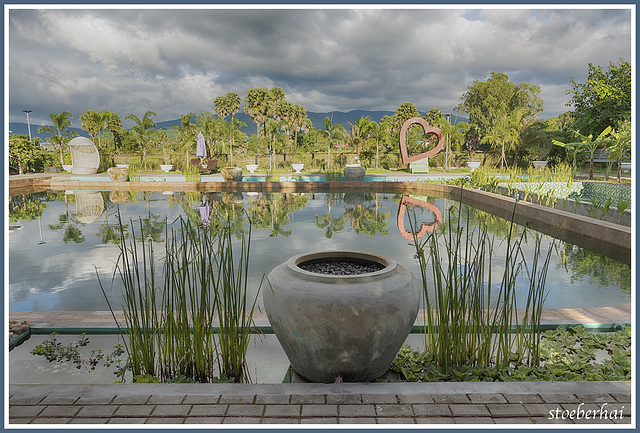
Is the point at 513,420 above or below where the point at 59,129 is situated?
below

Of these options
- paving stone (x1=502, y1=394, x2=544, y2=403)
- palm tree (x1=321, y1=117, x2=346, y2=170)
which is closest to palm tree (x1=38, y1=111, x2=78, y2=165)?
palm tree (x1=321, y1=117, x2=346, y2=170)

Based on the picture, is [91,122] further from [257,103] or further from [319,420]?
[319,420]

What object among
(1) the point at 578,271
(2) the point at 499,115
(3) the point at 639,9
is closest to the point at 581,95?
(2) the point at 499,115

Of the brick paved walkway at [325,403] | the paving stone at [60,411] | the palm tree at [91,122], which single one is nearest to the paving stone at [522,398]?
the brick paved walkway at [325,403]

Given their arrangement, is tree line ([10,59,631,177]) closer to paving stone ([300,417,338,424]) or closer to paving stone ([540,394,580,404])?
paving stone ([540,394,580,404])

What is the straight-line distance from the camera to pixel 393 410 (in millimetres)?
1527

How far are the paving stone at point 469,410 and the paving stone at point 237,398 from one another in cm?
79

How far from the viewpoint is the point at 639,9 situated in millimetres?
1524

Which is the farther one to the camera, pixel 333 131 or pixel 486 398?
pixel 333 131

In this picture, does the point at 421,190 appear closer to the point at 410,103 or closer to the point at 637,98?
the point at 637,98

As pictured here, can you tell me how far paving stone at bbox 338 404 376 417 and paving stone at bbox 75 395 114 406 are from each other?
0.94 meters

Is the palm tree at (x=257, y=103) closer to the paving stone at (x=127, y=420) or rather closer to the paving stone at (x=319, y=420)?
the paving stone at (x=127, y=420)

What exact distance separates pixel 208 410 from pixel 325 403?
17.9 inches

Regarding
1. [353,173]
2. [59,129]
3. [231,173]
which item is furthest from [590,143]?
[59,129]
